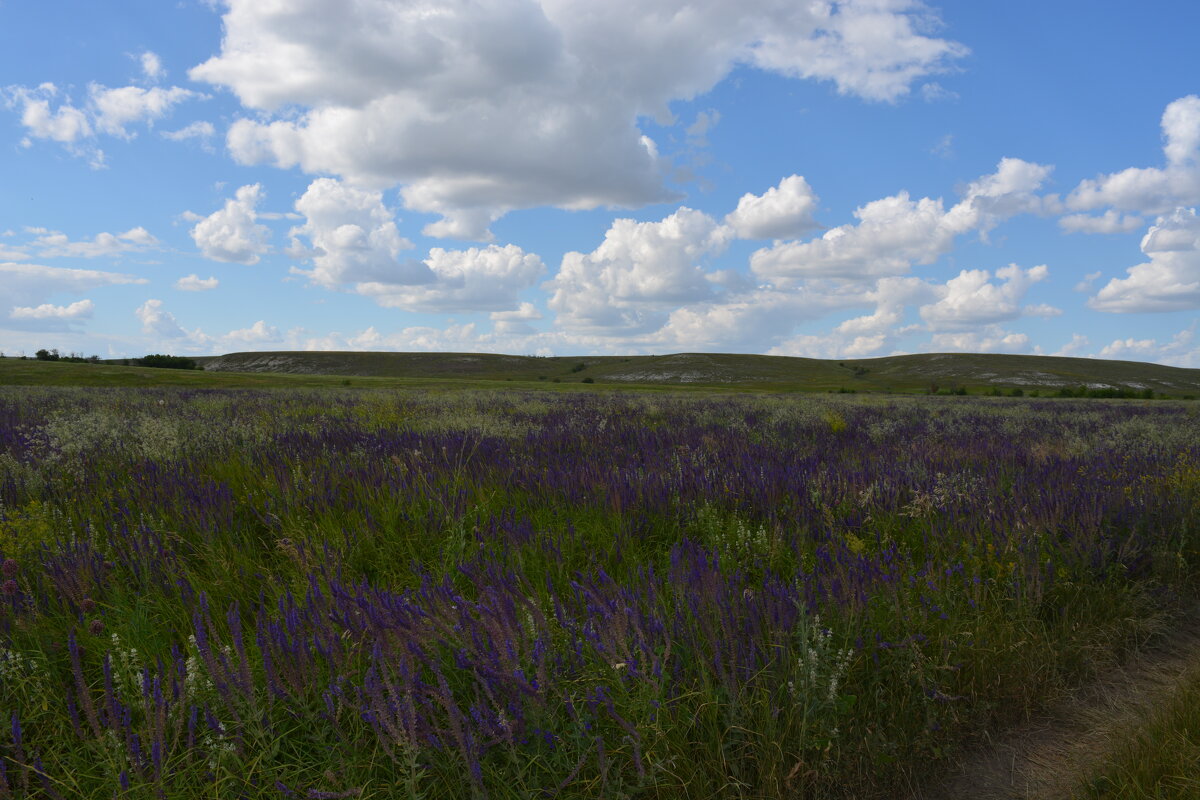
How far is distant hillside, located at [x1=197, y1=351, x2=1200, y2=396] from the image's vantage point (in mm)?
106625

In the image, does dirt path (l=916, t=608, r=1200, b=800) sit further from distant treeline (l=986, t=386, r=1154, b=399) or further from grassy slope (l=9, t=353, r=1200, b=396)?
grassy slope (l=9, t=353, r=1200, b=396)

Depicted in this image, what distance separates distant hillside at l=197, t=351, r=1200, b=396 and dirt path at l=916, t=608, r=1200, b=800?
93.5 meters

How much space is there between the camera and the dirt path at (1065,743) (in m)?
2.09

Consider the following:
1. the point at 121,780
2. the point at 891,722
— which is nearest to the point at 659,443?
the point at 891,722

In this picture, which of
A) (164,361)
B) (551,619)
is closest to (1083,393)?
(551,619)

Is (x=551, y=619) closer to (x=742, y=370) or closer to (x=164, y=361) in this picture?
(x=164, y=361)

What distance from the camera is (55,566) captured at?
8.87 feet

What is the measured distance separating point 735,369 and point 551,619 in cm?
13064

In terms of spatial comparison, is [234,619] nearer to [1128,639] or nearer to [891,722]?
[891,722]

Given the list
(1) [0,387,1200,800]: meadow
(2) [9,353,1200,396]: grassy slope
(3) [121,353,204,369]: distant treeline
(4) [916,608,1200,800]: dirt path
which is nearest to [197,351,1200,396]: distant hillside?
(2) [9,353,1200,396]: grassy slope

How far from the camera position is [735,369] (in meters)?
130

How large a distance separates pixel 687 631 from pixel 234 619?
1431 millimetres

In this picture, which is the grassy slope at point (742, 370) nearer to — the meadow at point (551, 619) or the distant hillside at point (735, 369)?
the distant hillside at point (735, 369)

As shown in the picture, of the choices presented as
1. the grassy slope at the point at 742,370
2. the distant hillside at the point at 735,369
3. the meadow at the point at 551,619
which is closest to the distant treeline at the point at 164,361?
the grassy slope at the point at 742,370
